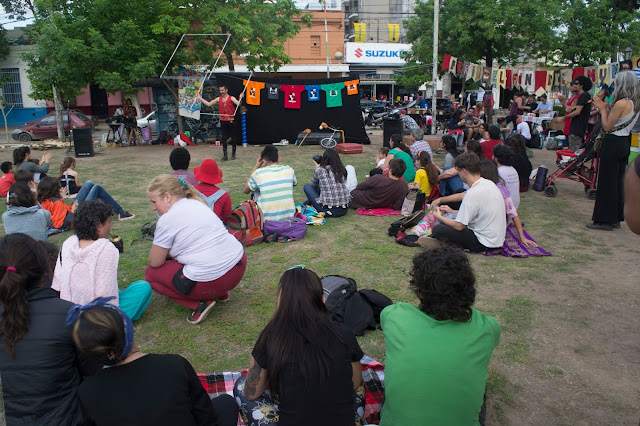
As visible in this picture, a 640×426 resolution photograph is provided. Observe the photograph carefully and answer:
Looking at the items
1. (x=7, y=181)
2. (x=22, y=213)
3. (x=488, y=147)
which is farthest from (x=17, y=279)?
(x=488, y=147)

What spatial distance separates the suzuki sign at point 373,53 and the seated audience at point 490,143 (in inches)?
1119

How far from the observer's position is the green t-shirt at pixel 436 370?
211 cm

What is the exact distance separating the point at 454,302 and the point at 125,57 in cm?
1448

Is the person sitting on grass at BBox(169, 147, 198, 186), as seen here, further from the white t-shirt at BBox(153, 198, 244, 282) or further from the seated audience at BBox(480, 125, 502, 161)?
the seated audience at BBox(480, 125, 502, 161)

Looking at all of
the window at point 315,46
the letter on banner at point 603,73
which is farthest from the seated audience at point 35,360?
the window at point 315,46

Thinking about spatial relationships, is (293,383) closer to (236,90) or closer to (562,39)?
(236,90)

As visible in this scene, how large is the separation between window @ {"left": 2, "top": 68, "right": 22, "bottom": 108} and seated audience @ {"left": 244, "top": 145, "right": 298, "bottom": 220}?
26529mm

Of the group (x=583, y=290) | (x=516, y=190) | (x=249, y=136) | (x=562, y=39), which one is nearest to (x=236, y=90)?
(x=249, y=136)

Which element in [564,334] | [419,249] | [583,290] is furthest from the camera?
[419,249]

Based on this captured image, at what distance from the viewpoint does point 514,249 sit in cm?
543

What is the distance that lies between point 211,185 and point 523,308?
3304mm

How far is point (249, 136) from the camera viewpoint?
15.2 m

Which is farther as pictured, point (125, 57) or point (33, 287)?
point (125, 57)

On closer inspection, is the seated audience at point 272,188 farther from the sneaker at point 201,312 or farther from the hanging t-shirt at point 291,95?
the hanging t-shirt at point 291,95
